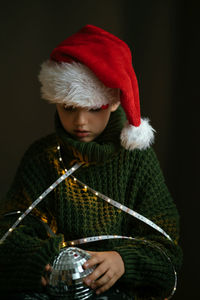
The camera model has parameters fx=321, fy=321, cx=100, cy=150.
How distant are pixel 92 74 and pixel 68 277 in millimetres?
541

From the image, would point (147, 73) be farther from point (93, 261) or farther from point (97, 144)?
point (93, 261)

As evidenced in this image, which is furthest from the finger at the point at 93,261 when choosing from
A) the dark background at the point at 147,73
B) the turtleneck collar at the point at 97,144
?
the dark background at the point at 147,73

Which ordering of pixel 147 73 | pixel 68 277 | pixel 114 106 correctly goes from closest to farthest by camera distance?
pixel 68 277 → pixel 114 106 → pixel 147 73

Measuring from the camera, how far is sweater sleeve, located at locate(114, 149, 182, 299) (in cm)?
93

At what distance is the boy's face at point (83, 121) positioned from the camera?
943mm

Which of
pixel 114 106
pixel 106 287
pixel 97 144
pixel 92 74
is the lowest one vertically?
pixel 106 287

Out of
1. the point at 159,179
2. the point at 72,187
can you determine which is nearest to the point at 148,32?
the point at 159,179

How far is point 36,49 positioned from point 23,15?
14cm

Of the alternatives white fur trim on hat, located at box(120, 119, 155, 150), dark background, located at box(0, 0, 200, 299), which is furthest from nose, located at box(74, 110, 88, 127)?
dark background, located at box(0, 0, 200, 299)

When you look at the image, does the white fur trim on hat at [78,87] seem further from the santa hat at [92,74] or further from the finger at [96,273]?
the finger at [96,273]

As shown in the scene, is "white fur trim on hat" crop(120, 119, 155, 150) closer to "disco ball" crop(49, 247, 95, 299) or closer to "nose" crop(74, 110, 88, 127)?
"nose" crop(74, 110, 88, 127)

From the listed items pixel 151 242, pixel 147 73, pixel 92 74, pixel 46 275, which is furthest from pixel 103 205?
pixel 147 73

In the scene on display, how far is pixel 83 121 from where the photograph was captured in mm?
938

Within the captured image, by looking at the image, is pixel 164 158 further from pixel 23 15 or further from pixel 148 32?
pixel 23 15
